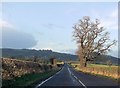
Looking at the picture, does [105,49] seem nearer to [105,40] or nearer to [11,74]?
[105,40]

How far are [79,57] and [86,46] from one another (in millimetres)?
5800

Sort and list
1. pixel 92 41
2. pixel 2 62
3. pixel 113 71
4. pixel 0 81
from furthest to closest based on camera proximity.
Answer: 1. pixel 92 41
2. pixel 113 71
3. pixel 2 62
4. pixel 0 81

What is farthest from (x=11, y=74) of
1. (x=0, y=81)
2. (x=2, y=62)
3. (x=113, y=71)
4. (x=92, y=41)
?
(x=92, y=41)

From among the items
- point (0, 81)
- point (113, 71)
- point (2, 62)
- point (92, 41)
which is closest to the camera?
point (0, 81)

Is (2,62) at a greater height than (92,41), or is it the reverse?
(92,41)

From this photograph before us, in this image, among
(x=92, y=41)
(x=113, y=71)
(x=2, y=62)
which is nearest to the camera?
(x=2, y=62)

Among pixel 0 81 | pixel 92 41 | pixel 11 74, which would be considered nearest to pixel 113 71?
pixel 11 74

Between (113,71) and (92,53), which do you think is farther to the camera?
(92,53)

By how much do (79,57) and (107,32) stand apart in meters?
10.4

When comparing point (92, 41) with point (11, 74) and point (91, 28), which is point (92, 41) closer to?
point (91, 28)

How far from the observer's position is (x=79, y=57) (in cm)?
9262

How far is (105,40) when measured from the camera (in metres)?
87.4

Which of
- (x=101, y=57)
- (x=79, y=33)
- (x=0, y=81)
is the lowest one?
(x=0, y=81)

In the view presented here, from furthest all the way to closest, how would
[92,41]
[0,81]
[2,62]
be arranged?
[92,41] → [2,62] → [0,81]
